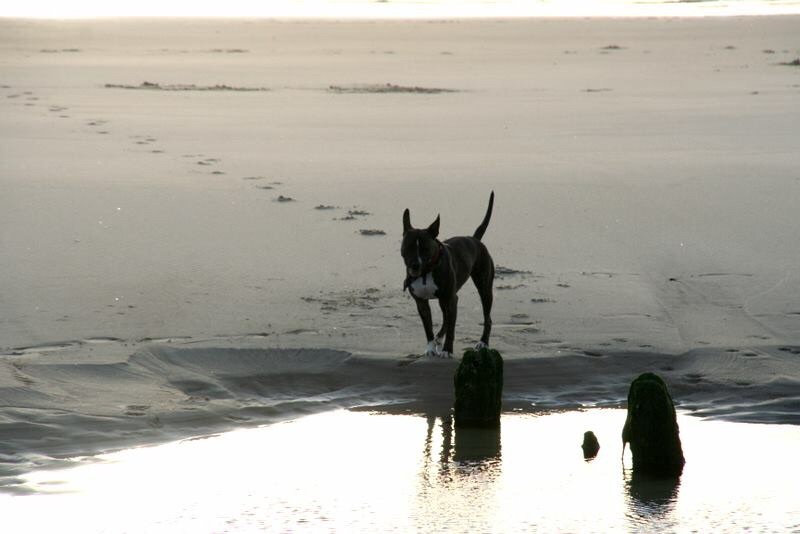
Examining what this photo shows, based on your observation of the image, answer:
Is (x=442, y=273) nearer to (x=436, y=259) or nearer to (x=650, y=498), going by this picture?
(x=436, y=259)

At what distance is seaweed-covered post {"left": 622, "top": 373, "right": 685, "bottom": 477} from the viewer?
7.07m

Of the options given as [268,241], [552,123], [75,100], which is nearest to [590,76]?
[552,123]

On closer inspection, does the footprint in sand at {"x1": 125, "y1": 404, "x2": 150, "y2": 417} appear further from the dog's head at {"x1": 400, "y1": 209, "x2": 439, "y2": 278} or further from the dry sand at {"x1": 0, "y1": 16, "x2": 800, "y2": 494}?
the dog's head at {"x1": 400, "y1": 209, "x2": 439, "y2": 278}

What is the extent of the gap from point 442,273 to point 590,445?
6.44 ft

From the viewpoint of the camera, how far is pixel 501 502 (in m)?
6.82

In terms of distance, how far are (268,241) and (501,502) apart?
5.77 m

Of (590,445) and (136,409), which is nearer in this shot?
(590,445)

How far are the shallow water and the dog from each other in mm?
1134

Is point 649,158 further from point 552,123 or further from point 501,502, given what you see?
point 501,502

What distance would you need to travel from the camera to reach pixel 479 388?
312 inches

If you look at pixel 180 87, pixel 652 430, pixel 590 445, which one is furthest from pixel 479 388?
pixel 180 87

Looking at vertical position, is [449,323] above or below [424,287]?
below

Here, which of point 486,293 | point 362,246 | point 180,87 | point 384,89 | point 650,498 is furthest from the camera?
point 180,87

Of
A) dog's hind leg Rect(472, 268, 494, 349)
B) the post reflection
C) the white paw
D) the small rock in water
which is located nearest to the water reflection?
the small rock in water
